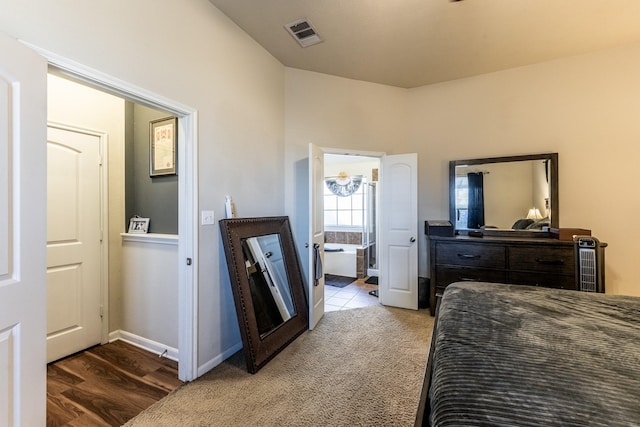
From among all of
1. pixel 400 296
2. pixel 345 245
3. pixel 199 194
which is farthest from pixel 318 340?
pixel 345 245

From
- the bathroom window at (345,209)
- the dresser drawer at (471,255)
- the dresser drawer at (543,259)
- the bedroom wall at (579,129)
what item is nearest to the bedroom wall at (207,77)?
the dresser drawer at (471,255)

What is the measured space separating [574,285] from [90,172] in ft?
15.1

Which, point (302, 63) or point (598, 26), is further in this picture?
point (302, 63)

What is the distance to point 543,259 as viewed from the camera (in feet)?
8.88

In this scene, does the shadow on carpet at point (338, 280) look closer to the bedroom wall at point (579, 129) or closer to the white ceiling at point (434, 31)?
the bedroom wall at point (579, 129)

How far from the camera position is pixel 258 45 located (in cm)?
276

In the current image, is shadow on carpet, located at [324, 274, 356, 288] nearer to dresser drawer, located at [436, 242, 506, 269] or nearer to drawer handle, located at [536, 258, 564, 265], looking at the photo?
dresser drawer, located at [436, 242, 506, 269]

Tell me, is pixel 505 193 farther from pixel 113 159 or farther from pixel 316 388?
pixel 113 159

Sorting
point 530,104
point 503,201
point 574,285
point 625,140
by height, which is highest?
point 530,104

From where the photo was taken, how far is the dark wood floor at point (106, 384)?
1737mm

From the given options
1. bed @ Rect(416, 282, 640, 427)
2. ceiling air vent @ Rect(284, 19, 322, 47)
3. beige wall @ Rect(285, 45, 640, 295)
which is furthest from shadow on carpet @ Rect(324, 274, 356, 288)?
ceiling air vent @ Rect(284, 19, 322, 47)

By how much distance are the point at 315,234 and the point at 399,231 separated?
3.92 feet

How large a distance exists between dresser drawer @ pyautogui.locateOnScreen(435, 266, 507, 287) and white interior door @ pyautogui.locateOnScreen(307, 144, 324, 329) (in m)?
1.35

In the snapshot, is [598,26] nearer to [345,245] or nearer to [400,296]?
[400,296]
